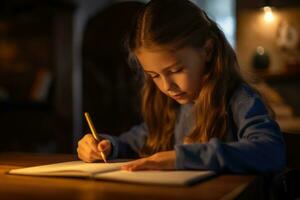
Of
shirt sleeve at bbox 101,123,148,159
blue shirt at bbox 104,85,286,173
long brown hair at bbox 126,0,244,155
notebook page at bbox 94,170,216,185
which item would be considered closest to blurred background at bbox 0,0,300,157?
shirt sleeve at bbox 101,123,148,159

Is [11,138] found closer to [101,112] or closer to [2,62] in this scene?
[2,62]

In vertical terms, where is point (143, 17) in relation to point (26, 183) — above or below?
above

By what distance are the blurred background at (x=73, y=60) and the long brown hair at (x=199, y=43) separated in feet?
5.60

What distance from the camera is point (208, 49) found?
1.33 meters

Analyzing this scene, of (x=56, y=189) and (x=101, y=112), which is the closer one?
(x=56, y=189)

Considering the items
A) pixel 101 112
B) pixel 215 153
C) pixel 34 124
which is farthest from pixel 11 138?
pixel 215 153

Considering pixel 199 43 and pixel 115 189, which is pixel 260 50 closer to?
pixel 199 43

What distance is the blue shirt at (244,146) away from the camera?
987 millimetres

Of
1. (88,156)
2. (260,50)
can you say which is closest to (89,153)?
(88,156)

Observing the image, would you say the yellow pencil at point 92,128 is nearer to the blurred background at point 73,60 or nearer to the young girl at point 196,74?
the young girl at point 196,74

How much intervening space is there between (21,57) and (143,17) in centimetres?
353

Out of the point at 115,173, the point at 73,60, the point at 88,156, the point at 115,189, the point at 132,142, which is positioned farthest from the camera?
the point at 73,60

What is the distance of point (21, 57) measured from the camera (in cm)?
466

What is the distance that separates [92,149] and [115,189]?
0.39 meters
